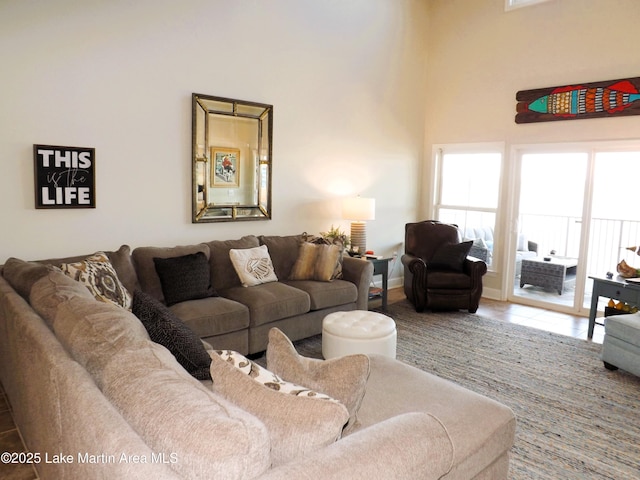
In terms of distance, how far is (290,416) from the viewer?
131 centimetres

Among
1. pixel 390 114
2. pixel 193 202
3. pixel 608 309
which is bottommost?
pixel 608 309

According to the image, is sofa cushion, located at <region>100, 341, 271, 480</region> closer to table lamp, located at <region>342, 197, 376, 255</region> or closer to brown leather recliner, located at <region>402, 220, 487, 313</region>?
table lamp, located at <region>342, 197, 376, 255</region>

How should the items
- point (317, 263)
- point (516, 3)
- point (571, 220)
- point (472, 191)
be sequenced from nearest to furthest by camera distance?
point (317, 263) → point (571, 220) → point (516, 3) → point (472, 191)

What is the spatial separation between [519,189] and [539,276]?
3.65ft

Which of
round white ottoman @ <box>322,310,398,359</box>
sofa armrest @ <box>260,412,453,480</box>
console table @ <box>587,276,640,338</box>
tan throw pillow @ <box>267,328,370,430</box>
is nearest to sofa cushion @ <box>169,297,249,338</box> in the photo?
round white ottoman @ <box>322,310,398,359</box>

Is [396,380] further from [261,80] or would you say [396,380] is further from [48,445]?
[261,80]

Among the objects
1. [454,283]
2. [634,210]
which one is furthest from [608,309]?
[454,283]

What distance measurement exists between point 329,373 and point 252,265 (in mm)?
2676

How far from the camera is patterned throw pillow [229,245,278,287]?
13.7 feet

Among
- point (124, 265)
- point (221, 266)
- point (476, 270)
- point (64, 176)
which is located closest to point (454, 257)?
point (476, 270)

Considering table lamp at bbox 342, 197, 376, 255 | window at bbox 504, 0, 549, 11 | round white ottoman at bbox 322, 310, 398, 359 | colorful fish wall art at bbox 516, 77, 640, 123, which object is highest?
window at bbox 504, 0, 549, 11

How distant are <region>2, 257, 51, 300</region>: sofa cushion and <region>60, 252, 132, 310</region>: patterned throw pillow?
272 mm

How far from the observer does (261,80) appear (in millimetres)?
4758

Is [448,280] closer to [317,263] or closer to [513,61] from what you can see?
[317,263]
